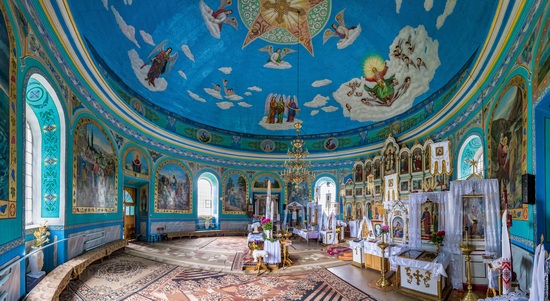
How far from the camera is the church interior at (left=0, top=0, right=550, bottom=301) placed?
6.92m

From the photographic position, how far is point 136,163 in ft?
55.1

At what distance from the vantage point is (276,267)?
11242 mm

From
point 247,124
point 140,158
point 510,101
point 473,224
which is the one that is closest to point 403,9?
point 510,101

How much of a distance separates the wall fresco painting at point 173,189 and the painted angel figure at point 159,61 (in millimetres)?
5684

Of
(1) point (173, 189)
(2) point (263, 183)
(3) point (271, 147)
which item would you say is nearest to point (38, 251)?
(1) point (173, 189)

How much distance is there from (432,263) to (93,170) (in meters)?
12.3

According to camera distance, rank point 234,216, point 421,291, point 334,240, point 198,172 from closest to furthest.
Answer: point 421,291, point 334,240, point 198,172, point 234,216

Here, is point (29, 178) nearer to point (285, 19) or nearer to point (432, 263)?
point (432, 263)

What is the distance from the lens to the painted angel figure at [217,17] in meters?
14.8

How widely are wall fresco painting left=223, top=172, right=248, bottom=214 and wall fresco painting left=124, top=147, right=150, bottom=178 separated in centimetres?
689

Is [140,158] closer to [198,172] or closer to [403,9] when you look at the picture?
[198,172]

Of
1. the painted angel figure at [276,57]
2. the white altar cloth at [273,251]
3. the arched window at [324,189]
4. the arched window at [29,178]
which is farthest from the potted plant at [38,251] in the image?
the arched window at [324,189]

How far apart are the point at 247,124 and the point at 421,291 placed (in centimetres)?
1835

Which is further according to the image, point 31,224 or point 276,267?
point 276,267
